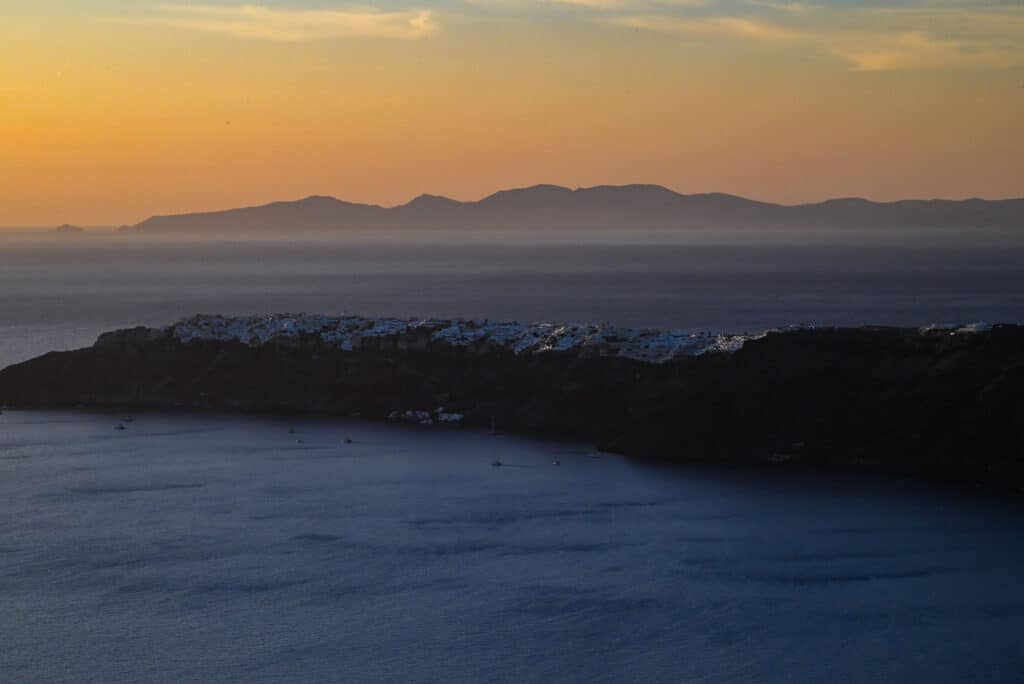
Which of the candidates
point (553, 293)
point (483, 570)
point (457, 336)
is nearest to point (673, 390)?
point (457, 336)

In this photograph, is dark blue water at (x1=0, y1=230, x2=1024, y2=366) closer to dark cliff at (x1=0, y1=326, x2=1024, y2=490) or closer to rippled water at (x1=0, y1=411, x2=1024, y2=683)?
dark cliff at (x1=0, y1=326, x2=1024, y2=490)

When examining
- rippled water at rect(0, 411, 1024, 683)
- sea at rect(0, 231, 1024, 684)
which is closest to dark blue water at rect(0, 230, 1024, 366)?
sea at rect(0, 231, 1024, 684)

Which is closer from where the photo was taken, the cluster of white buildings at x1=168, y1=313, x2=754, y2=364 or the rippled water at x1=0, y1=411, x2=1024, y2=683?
the rippled water at x1=0, y1=411, x2=1024, y2=683

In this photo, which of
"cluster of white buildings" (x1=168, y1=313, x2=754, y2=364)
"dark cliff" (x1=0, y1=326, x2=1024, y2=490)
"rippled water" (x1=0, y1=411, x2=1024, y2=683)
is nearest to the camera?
"rippled water" (x1=0, y1=411, x2=1024, y2=683)

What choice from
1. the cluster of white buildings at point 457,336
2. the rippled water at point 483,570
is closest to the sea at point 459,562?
the rippled water at point 483,570

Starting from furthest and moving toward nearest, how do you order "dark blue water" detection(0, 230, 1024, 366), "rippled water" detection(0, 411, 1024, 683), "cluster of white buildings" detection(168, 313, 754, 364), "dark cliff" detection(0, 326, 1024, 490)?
"dark blue water" detection(0, 230, 1024, 366)
"cluster of white buildings" detection(168, 313, 754, 364)
"dark cliff" detection(0, 326, 1024, 490)
"rippled water" detection(0, 411, 1024, 683)

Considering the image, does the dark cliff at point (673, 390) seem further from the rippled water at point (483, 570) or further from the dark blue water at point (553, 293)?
the dark blue water at point (553, 293)

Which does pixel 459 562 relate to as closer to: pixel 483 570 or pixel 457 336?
pixel 483 570
